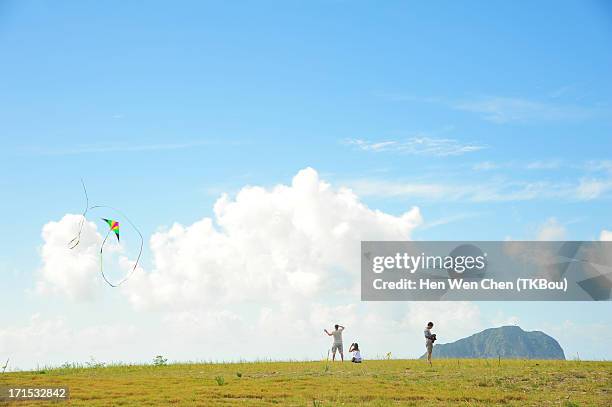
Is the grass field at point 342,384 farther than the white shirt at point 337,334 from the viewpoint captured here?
No

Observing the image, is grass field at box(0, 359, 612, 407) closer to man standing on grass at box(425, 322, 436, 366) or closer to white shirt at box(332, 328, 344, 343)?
man standing on grass at box(425, 322, 436, 366)

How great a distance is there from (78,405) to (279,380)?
10745 mm

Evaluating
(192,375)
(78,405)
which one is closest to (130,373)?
(192,375)

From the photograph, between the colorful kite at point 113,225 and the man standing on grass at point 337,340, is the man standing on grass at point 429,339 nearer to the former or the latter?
the man standing on grass at point 337,340

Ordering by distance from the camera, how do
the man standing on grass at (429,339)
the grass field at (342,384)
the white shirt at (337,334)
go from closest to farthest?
1. the grass field at (342,384)
2. the man standing on grass at (429,339)
3. the white shirt at (337,334)

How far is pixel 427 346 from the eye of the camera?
1813 inches

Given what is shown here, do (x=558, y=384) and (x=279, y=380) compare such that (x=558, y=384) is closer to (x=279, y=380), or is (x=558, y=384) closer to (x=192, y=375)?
(x=279, y=380)

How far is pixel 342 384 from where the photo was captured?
36.1 m

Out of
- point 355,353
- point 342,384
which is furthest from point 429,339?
point 342,384

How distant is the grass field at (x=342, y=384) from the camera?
32344 mm

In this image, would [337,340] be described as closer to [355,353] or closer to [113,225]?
[355,353]

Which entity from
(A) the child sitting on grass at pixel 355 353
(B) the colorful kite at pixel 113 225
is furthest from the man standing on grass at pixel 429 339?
(B) the colorful kite at pixel 113 225

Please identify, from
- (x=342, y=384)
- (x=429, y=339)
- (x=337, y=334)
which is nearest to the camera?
(x=342, y=384)

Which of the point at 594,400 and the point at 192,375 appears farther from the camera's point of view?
the point at 192,375
